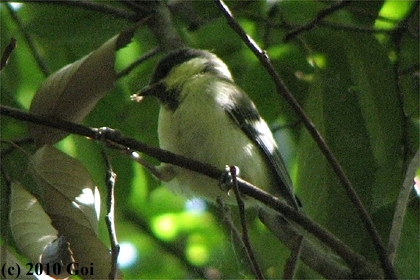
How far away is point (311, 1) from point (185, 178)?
1025 mm

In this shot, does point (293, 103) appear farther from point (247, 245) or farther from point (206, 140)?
point (206, 140)

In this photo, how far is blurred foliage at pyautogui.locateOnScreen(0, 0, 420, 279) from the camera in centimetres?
278

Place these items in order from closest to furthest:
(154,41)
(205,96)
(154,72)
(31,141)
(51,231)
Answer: (51,231) < (31,141) < (205,96) < (154,72) < (154,41)

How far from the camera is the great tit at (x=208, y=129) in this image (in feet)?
9.26

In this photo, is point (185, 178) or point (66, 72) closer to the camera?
point (66, 72)

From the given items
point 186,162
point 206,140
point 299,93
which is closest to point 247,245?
point 186,162

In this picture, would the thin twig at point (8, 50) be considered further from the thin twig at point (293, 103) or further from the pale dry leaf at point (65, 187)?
the thin twig at point (293, 103)

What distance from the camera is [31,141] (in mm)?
2604

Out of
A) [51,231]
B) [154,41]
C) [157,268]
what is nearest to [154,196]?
[157,268]

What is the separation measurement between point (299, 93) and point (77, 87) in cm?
130

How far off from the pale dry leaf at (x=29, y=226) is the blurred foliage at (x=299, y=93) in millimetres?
312

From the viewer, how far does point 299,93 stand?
338 centimetres

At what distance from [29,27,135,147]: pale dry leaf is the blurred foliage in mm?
355

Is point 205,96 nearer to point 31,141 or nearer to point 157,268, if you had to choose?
point 31,141
